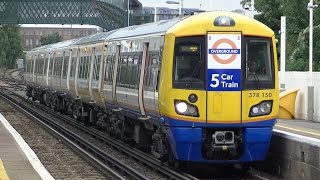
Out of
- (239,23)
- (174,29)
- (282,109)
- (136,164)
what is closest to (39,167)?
(136,164)

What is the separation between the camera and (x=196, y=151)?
1165cm

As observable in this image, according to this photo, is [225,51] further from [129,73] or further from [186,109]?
[129,73]

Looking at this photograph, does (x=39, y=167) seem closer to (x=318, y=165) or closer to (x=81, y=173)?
(x=81, y=173)

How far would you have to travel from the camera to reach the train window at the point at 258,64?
11.8 m

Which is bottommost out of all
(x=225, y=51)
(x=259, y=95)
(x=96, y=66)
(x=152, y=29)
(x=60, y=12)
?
(x=259, y=95)

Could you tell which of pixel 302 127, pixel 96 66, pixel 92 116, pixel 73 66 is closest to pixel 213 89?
pixel 96 66

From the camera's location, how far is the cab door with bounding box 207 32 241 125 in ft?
37.8

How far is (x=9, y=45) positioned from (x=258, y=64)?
111 meters

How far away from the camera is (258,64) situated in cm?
1205

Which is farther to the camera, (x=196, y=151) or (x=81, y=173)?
(x=81, y=173)

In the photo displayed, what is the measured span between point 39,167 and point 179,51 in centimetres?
341

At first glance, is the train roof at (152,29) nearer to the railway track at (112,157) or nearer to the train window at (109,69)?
the train window at (109,69)

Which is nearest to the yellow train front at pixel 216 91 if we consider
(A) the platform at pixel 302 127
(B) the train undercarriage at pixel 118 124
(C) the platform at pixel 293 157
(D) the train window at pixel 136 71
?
(C) the platform at pixel 293 157

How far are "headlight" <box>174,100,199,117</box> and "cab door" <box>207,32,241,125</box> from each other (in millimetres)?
238
